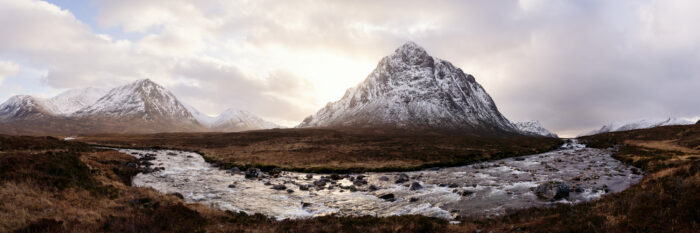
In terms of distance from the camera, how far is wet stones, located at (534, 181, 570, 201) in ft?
71.2

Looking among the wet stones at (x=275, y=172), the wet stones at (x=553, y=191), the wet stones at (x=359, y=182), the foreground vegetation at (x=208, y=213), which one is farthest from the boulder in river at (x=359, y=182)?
the wet stones at (x=553, y=191)

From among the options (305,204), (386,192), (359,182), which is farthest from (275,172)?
(386,192)

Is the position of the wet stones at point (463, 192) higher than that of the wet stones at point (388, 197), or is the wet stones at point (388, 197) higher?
the wet stones at point (463, 192)

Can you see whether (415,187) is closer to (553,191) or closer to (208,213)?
(553,191)

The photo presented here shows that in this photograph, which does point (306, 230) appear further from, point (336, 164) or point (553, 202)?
point (336, 164)

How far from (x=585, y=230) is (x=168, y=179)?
1375 inches

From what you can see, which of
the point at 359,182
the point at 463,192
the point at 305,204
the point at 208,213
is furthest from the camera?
the point at 359,182

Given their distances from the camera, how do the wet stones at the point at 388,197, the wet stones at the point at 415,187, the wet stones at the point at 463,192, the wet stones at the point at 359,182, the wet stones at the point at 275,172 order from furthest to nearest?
the wet stones at the point at 275,172 → the wet stones at the point at 359,182 → the wet stones at the point at 415,187 → the wet stones at the point at 463,192 → the wet stones at the point at 388,197

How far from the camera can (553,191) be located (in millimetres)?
22078

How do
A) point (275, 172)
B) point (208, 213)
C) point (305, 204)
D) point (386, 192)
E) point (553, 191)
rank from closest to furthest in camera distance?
point (208, 213)
point (553, 191)
point (305, 204)
point (386, 192)
point (275, 172)

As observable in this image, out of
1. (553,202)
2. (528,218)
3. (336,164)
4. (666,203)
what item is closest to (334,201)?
(528,218)

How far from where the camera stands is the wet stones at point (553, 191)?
2169 centimetres

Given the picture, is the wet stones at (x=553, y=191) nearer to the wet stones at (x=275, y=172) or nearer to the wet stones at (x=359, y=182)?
the wet stones at (x=359, y=182)

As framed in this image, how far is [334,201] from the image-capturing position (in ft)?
80.4
